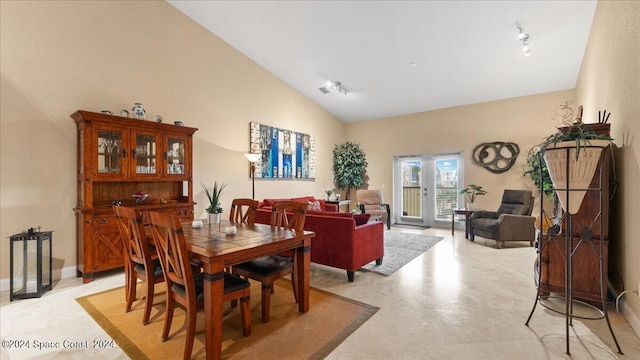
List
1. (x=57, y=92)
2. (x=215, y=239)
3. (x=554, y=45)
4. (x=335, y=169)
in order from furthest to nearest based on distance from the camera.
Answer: (x=335, y=169)
(x=554, y=45)
(x=57, y=92)
(x=215, y=239)

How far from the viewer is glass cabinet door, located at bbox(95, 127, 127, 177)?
3572mm

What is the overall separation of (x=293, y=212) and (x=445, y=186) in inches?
217

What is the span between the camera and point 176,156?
4.34 metres

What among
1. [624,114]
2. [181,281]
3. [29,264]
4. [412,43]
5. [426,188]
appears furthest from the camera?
[426,188]

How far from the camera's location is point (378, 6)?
13.2 ft

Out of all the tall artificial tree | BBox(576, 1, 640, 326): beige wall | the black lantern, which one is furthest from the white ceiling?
the black lantern

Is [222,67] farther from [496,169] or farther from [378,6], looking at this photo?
[496,169]

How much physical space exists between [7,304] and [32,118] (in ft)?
6.85

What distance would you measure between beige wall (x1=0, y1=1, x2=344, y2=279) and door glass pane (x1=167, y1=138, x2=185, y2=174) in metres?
0.55

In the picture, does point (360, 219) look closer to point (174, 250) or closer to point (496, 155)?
point (174, 250)

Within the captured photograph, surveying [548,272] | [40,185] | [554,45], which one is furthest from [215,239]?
[554,45]

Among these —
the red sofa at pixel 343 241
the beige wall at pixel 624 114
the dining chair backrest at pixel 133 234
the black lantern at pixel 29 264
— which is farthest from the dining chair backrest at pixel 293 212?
the beige wall at pixel 624 114

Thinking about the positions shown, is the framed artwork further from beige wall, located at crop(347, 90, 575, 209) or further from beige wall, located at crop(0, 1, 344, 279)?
beige wall, located at crop(347, 90, 575, 209)

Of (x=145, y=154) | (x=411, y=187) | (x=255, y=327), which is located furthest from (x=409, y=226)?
(x=145, y=154)
